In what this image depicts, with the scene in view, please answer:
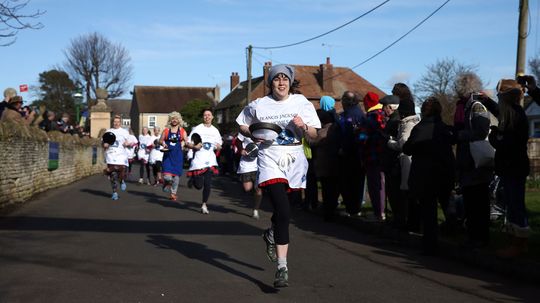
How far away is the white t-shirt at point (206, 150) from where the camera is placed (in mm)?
14000

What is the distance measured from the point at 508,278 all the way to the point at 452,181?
1692mm

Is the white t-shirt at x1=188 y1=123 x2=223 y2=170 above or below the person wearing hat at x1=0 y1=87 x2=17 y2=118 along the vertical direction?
below

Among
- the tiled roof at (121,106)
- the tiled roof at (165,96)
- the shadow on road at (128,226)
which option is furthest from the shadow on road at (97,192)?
the tiled roof at (121,106)

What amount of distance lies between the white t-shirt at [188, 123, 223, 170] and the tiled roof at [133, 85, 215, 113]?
295ft

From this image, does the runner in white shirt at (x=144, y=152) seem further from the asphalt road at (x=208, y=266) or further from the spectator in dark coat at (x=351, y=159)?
the spectator in dark coat at (x=351, y=159)

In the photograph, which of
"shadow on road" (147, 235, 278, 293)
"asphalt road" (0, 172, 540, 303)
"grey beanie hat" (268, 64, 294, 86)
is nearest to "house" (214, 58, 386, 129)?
"asphalt road" (0, 172, 540, 303)

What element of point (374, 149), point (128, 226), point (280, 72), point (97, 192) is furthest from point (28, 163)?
point (280, 72)

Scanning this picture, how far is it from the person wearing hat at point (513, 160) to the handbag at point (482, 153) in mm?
568

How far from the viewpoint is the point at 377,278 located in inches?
274

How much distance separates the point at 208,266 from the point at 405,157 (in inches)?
147

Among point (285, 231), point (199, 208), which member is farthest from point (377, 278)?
point (199, 208)

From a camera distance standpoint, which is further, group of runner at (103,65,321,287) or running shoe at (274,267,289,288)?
group of runner at (103,65,321,287)

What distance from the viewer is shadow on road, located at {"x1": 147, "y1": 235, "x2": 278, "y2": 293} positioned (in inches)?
271

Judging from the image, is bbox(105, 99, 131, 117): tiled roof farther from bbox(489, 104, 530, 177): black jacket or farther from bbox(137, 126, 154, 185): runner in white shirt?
bbox(489, 104, 530, 177): black jacket
